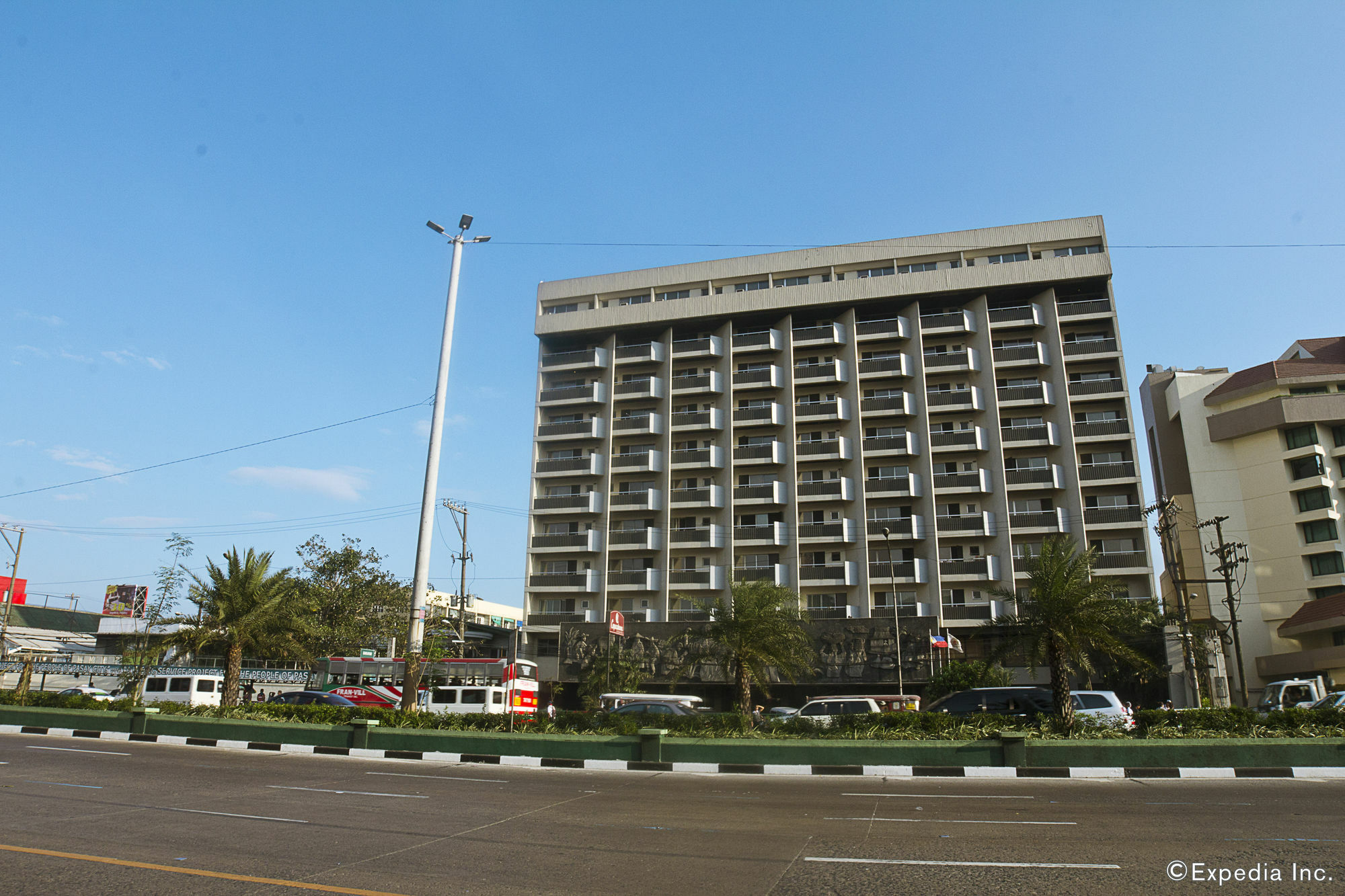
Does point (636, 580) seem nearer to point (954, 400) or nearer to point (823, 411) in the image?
point (823, 411)

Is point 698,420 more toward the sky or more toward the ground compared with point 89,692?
more toward the sky

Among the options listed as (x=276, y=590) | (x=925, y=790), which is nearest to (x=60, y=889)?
(x=925, y=790)

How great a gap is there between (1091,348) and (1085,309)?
2783 millimetres

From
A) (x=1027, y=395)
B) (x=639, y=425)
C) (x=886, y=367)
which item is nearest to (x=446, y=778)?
(x=639, y=425)

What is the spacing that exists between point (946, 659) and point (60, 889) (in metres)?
47.1

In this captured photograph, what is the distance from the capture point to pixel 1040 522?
169ft

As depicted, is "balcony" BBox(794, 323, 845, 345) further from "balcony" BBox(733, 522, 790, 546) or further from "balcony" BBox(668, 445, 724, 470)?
"balcony" BBox(733, 522, 790, 546)

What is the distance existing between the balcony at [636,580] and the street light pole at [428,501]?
1284 inches

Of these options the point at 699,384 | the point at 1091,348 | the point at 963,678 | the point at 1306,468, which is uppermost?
the point at 1091,348

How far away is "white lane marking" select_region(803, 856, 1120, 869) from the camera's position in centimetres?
762

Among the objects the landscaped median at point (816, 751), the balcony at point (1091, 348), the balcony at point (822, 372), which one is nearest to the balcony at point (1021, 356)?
the balcony at point (1091, 348)

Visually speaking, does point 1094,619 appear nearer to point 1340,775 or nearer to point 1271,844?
point 1340,775

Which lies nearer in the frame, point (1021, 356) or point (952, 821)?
point (952, 821)

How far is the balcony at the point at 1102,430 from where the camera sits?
5266 centimetres
